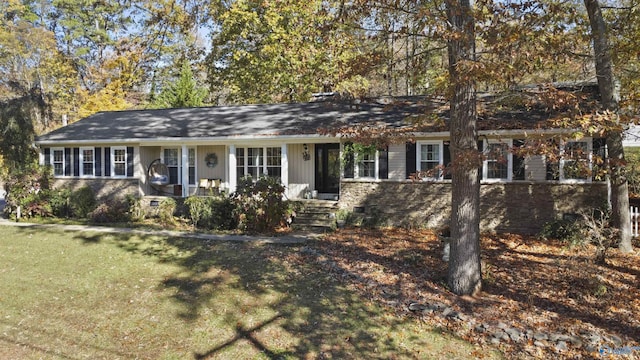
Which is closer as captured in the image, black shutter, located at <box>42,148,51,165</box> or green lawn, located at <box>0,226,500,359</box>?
green lawn, located at <box>0,226,500,359</box>

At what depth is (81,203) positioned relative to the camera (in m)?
15.2

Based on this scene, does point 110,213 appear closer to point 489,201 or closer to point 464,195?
point 464,195

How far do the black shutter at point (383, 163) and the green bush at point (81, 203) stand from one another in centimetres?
1081

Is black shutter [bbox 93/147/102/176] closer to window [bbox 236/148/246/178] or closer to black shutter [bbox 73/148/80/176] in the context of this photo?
black shutter [bbox 73/148/80/176]

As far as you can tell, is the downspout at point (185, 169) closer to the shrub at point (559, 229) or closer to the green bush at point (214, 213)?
the green bush at point (214, 213)

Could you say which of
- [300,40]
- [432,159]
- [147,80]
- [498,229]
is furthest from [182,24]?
[498,229]

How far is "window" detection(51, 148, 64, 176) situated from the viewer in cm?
1738

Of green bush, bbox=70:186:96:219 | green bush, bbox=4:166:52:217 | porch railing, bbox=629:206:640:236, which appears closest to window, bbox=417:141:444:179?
porch railing, bbox=629:206:640:236

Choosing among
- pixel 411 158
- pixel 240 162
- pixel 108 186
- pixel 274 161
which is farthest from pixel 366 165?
pixel 108 186

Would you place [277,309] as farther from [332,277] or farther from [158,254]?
[158,254]

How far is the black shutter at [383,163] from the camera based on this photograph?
1318cm

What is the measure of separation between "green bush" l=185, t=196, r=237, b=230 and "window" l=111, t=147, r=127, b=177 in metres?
5.38

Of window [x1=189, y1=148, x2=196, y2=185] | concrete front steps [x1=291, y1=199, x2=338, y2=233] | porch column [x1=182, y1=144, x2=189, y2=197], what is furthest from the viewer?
Answer: window [x1=189, y1=148, x2=196, y2=185]

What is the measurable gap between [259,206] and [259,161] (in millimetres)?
4464
